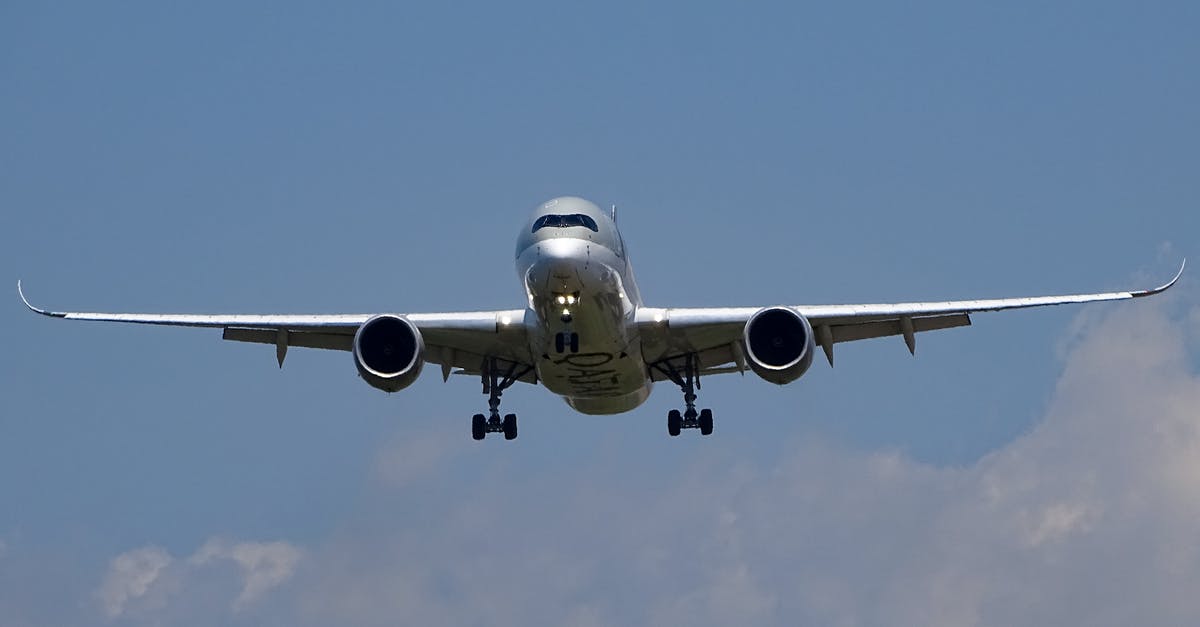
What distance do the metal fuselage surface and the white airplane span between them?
0.04 m

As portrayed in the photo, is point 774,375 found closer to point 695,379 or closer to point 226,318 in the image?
point 695,379

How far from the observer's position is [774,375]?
44125 mm

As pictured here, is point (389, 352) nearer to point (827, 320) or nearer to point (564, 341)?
point (564, 341)

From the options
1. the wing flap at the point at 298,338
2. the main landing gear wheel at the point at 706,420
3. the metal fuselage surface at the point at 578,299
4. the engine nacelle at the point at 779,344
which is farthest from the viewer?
the main landing gear wheel at the point at 706,420

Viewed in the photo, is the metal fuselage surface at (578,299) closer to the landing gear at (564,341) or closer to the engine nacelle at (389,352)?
the landing gear at (564,341)

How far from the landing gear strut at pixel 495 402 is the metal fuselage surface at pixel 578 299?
1924 mm

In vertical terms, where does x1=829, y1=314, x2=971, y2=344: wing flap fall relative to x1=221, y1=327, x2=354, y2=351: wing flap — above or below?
below

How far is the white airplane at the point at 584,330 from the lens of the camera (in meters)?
43.0

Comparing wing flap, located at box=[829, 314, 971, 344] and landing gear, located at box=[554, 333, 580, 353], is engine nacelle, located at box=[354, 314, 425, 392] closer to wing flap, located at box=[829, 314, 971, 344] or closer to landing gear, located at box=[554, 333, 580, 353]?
landing gear, located at box=[554, 333, 580, 353]

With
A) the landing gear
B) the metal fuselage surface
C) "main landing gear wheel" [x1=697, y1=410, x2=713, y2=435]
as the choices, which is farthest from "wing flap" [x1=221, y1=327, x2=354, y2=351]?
"main landing gear wheel" [x1=697, y1=410, x2=713, y2=435]

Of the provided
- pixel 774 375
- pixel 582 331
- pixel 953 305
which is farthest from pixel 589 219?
pixel 953 305

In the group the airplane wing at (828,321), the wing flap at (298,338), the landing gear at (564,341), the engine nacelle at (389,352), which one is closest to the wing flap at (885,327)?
the airplane wing at (828,321)

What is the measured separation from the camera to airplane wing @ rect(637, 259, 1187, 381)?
45.1 m

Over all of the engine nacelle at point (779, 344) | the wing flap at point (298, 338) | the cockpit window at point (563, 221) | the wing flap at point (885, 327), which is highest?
the cockpit window at point (563, 221)
